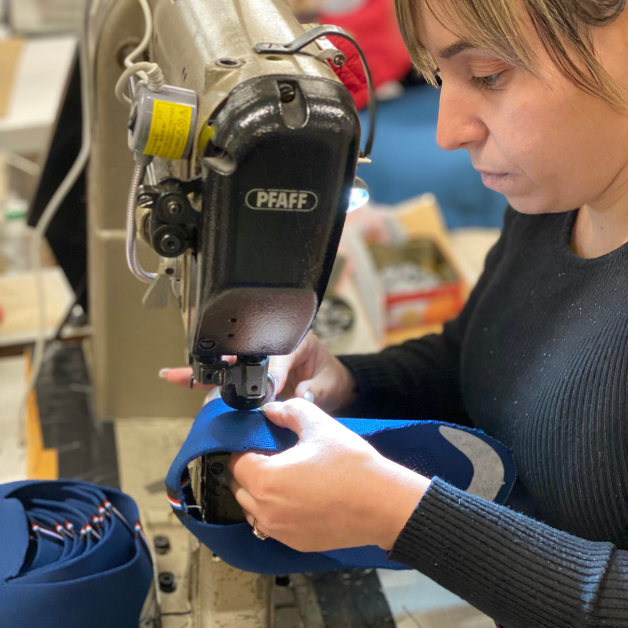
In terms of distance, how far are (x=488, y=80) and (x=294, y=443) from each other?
0.38 m

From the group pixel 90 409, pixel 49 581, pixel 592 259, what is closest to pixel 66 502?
pixel 49 581

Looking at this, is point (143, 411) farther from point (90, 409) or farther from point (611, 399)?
point (611, 399)

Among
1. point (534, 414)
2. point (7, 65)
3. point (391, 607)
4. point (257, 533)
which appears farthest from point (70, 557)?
point (7, 65)

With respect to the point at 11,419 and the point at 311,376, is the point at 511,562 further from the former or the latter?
the point at 11,419

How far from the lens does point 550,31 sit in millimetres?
689

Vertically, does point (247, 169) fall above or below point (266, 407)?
above

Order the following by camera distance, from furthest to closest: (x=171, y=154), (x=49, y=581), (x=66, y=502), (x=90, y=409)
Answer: (x=90, y=409) < (x=66, y=502) < (x=49, y=581) < (x=171, y=154)

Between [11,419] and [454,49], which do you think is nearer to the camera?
[454,49]

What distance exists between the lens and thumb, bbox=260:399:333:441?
29.9 inches

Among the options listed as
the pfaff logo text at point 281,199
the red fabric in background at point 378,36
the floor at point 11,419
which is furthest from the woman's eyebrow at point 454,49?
the red fabric in background at point 378,36

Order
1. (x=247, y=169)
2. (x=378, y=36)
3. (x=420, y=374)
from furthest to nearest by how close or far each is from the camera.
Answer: (x=378, y=36)
(x=420, y=374)
(x=247, y=169)

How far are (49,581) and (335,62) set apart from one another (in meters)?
0.55

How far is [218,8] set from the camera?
0.74 meters

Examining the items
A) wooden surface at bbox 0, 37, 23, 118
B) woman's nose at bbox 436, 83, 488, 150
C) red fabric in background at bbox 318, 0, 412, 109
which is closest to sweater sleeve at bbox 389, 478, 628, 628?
woman's nose at bbox 436, 83, 488, 150
